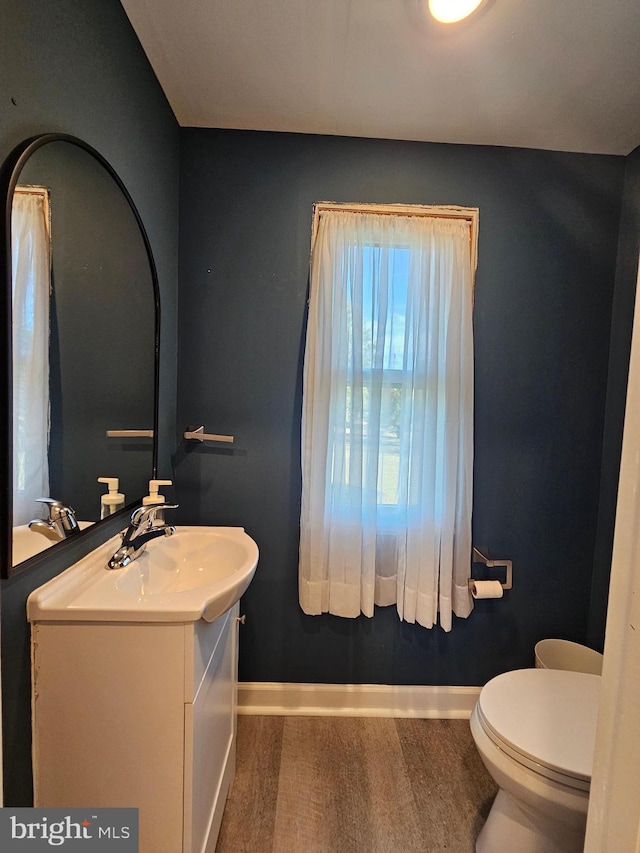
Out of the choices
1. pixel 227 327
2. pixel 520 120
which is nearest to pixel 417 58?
pixel 520 120

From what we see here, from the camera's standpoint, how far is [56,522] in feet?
3.13

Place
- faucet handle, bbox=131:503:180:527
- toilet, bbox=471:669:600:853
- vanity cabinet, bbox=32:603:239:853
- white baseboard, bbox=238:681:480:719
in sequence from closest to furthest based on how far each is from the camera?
vanity cabinet, bbox=32:603:239:853 → toilet, bbox=471:669:600:853 → faucet handle, bbox=131:503:180:527 → white baseboard, bbox=238:681:480:719

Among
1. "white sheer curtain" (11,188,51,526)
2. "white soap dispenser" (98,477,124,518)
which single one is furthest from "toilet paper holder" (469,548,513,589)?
"white sheer curtain" (11,188,51,526)

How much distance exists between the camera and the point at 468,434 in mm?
1706

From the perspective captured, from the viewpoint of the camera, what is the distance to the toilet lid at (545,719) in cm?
104

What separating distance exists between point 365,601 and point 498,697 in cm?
61

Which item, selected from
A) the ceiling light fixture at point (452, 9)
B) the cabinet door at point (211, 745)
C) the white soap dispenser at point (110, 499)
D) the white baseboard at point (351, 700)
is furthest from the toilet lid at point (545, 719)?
the ceiling light fixture at point (452, 9)

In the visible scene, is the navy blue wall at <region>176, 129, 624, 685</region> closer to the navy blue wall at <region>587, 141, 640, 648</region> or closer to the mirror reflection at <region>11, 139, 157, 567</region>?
the navy blue wall at <region>587, 141, 640, 648</region>

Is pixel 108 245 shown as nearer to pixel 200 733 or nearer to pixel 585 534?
pixel 200 733

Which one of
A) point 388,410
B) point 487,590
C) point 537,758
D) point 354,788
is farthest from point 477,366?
point 354,788

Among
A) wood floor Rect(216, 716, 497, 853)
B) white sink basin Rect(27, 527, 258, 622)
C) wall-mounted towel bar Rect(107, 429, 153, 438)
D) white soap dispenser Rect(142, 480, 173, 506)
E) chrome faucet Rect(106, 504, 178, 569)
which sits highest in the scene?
wall-mounted towel bar Rect(107, 429, 153, 438)

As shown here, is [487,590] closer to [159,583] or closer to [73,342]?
[159,583]

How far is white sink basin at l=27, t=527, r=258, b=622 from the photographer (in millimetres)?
906

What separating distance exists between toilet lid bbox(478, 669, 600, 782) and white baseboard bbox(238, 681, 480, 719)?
0.66 meters
